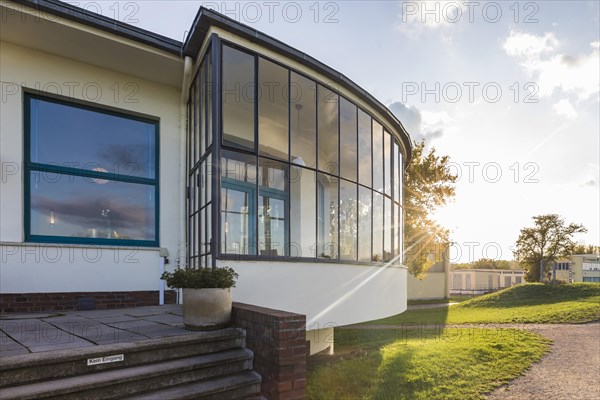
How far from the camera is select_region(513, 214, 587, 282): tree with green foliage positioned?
31641 millimetres

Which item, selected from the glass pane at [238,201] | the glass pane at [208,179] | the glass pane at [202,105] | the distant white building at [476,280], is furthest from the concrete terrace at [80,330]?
the distant white building at [476,280]

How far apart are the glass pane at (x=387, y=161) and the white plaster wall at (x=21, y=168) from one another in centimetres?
472

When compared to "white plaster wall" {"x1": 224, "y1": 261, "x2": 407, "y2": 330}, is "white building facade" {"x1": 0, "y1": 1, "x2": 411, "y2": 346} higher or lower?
higher

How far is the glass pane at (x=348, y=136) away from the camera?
25.5 feet

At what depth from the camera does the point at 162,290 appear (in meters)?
6.64

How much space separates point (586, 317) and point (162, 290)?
1655 cm

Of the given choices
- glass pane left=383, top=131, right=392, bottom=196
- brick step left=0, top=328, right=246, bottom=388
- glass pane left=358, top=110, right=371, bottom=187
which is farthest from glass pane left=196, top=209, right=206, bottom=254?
glass pane left=383, top=131, right=392, bottom=196

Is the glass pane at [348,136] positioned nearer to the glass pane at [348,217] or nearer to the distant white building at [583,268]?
the glass pane at [348,217]

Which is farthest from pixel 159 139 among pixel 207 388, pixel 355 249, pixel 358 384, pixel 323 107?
pixel 358 384

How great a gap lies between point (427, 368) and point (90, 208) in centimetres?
707

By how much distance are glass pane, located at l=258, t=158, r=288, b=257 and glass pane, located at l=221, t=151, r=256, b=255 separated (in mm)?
358

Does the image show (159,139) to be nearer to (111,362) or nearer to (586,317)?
(111,362)

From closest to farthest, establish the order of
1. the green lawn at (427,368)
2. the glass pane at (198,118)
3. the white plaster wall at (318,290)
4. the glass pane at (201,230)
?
the white plaster wall at (318,290), the glass pane at (201,230), the glass pane at (198,118), the green lawn at (427,368)

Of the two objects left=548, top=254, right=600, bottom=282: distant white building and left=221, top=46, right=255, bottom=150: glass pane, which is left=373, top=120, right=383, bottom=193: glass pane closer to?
left=221, top=46, right=255, bottom=150: glass pane
